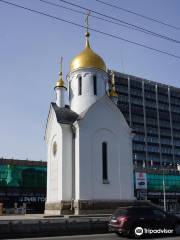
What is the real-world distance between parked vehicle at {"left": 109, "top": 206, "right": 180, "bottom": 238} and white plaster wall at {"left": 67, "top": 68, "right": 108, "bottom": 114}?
57.2ft

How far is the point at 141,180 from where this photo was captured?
68938 millimetres

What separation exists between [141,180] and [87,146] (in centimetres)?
3992

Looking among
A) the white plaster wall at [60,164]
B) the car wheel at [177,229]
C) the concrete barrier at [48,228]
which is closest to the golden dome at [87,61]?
the white plaster wall at [60,164]

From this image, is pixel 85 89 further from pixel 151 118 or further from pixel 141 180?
pixel 151 118

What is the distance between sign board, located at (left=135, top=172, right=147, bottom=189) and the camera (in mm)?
68269

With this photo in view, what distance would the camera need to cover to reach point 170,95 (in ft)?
357

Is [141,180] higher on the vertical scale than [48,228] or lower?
higher

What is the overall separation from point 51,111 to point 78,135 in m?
5.28

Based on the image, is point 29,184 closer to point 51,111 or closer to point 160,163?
point 51,111

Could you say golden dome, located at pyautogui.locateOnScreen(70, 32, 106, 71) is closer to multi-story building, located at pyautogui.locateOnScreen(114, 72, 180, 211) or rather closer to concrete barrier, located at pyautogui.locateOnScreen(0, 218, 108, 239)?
concrete barrier, located at pyautogui.locateOnScreen(0, 218, 108, 239)

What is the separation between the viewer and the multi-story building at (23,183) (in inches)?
2312

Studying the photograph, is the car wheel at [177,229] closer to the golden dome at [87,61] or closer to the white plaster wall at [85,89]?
the white plaster wall at [85,89]

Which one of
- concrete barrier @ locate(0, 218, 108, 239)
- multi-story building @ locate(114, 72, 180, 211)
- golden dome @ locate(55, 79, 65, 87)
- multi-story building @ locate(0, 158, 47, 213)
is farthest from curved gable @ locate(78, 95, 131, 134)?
multi-story building @ locate(114, 72, 180, 211)

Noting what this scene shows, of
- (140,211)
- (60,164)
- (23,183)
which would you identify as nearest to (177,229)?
(140,211)
